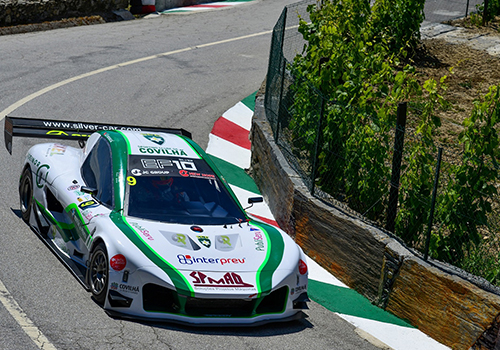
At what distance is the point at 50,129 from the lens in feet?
27.9

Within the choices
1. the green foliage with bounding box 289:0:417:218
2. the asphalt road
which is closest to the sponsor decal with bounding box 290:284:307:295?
the asphalt road

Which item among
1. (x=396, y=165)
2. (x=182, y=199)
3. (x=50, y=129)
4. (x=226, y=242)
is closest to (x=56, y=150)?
(x=50, y=129)

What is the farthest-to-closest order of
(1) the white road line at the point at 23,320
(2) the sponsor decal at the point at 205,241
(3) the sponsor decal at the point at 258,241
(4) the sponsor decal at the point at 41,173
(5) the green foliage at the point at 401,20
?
(5) the green foliage at the point at 401,20, (4) the sponsor decal at the point at 41,173, (3) the sponsor decal at the point at 258,241, (2) the sponsor decal at the point at 205,241, (1) the white road line at the point at 23,320

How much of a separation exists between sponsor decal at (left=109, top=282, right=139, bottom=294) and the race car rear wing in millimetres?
3048

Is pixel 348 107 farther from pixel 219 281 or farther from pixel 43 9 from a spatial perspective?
pixel 43 9

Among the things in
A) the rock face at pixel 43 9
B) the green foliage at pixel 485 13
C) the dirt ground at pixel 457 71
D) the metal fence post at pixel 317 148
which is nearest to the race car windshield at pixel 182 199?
the metal fence post at pixel 317 148

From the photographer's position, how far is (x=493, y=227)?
6.87 metres

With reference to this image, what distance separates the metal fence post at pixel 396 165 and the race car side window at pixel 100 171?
309 cm

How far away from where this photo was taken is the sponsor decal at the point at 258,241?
6.69m

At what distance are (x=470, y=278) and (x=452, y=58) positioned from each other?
9.79 meters

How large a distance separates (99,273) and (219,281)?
115 cm

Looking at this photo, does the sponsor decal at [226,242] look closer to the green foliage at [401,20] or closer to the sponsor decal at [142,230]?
the sponsor decal at [142,230]

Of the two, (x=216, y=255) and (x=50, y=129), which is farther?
(x=50, y=129)

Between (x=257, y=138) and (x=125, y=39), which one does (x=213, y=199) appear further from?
(x=125, y=39)
